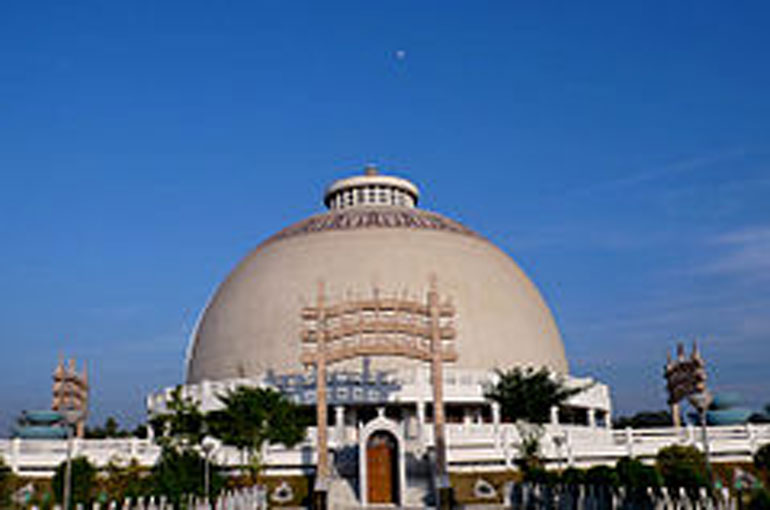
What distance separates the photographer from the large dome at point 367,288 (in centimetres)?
3872

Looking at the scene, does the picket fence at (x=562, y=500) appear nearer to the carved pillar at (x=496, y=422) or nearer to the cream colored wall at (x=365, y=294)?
the carved pillar at (x=496, y=422)

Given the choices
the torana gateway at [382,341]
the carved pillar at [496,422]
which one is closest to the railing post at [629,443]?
the torana gateway at [382,341]

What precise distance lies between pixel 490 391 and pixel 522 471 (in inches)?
241

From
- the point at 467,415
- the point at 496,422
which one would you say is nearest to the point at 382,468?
the point at 496,422

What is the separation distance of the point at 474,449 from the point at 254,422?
8.83 metres

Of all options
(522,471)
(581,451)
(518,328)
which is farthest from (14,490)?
(518,328)

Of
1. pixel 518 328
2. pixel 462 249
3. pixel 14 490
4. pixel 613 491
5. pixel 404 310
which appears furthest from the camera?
pixel 462 249

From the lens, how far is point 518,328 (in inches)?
1610

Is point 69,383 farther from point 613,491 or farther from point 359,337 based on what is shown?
point 613,491

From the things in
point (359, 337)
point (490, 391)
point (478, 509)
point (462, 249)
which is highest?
point (462, 249)

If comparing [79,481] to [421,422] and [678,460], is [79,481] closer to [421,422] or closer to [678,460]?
[421,422]

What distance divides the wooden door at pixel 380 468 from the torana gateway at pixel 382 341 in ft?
0.17

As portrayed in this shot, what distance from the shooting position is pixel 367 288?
127 ft

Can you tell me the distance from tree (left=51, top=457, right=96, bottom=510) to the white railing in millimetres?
2119
